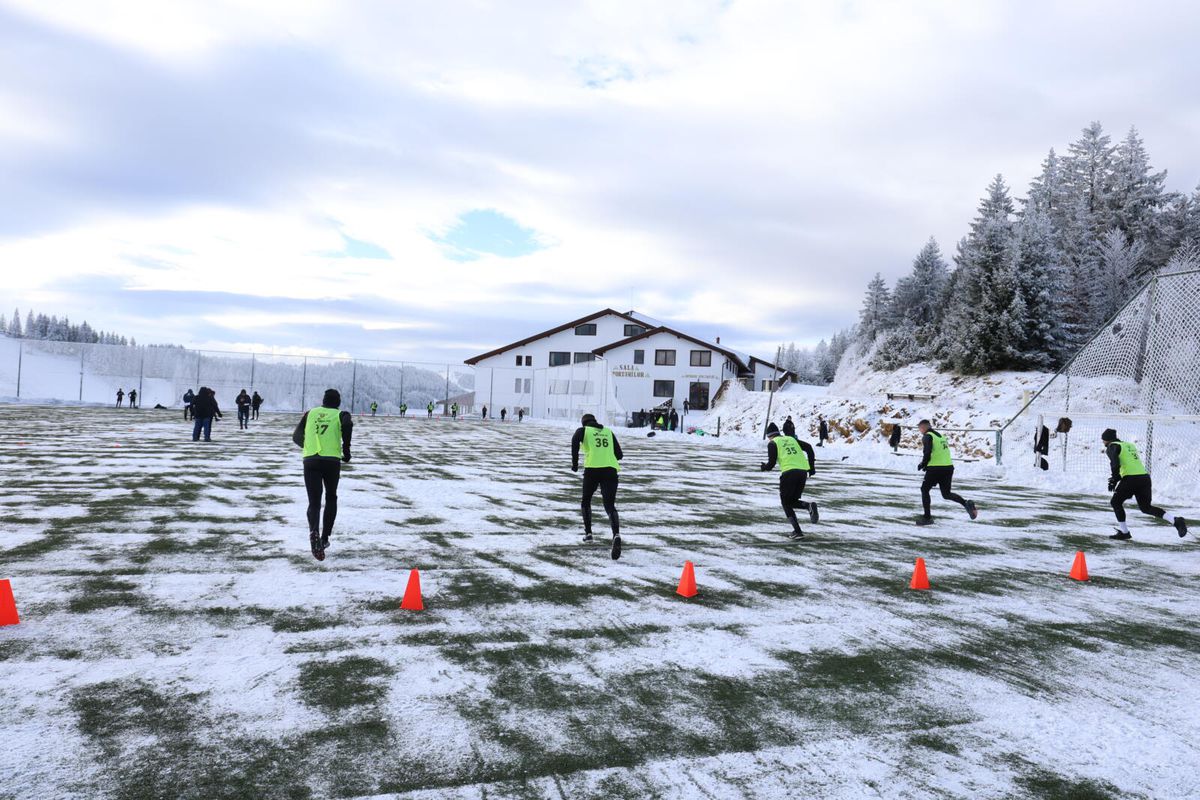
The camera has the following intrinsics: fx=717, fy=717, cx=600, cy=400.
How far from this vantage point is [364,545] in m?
8.87

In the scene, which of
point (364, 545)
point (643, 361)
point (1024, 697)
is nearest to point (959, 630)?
→ point (1024, 697)

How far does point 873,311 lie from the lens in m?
70.6

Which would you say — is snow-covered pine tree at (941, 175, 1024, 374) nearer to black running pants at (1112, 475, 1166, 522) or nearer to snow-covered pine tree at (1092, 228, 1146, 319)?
snow-covered pine tree at (1092, 228, 1146, 319)

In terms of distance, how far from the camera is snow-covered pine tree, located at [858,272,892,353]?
6694 centimetres

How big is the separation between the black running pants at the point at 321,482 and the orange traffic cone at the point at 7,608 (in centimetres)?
285

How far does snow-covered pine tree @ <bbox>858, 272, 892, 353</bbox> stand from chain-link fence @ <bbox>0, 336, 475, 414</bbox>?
37.5m

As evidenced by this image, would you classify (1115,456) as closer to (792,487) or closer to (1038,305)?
(792,487)

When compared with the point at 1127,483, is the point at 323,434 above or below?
above

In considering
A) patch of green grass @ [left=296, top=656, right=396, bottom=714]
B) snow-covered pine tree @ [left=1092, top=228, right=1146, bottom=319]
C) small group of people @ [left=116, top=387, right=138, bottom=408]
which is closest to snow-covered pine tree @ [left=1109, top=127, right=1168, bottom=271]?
snow-covered pine tree @ [left=1092, top=228, right=1146, bottom=319]

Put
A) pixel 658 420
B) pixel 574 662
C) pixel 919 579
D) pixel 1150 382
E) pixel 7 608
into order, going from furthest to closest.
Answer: pixel 658 420
pixel 1150 382
pixel 919 579
pixel 7 608
pixel 574 662

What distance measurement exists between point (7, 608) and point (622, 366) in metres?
55.9

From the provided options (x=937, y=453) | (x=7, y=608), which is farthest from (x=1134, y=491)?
(x=7, y=608)

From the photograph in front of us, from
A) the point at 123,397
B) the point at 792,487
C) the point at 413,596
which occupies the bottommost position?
the point at 413,596

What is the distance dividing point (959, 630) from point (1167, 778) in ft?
8.23
